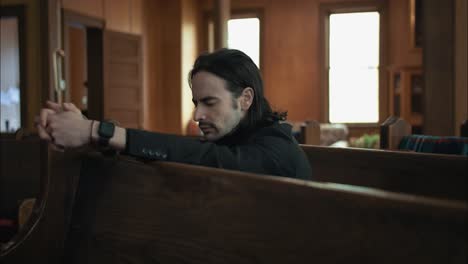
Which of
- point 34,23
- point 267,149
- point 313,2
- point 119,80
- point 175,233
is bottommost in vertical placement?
point 175,233

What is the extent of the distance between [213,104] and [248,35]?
8.47m

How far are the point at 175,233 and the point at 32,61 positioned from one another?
6.03 m

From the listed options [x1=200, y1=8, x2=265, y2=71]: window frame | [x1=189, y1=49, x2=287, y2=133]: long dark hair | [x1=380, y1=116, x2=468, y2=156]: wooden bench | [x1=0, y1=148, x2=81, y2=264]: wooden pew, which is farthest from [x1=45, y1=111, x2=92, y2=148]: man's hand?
[x1=200, y1=8, x2=265, y2=71]: window frame

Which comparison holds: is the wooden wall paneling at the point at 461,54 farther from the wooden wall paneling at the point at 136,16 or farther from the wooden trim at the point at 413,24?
the wooden wall paneling at the point at 136,16

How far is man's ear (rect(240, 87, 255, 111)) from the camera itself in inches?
57.0

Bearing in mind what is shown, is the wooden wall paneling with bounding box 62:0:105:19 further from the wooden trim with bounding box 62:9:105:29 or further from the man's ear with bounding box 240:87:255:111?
the man's ear with bounding box 240:87:255:111

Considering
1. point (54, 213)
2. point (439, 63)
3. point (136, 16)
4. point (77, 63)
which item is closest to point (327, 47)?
point (136, 16)

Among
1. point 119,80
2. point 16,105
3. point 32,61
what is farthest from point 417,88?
point 16,105

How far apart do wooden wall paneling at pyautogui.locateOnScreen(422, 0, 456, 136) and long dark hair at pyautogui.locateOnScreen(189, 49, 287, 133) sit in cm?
220

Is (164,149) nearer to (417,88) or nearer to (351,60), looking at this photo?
(417,88)

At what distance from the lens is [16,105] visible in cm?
980

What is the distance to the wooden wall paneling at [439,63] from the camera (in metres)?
3.32

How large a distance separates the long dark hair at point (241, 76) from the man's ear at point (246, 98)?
0.03 ft

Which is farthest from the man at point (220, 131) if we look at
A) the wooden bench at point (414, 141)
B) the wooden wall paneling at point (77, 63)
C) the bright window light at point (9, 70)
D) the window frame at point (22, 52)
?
the wooden wall paneling at point (77, 63)
